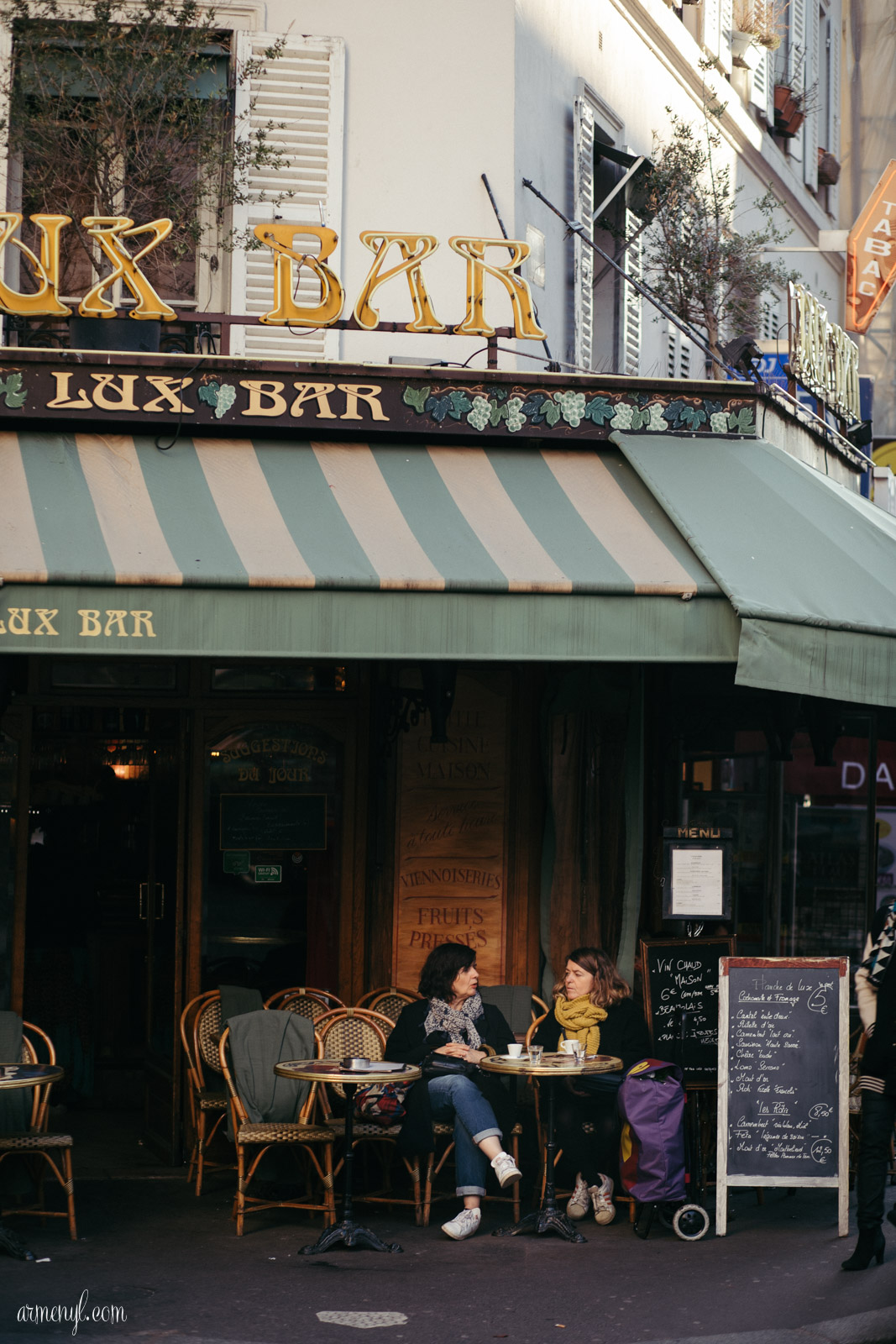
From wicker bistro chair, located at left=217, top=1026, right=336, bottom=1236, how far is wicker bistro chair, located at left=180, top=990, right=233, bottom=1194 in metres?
0.44

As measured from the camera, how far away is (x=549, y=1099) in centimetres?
701

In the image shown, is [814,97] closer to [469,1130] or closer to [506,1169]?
[469,1130]

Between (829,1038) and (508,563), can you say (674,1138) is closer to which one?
(829,1038)

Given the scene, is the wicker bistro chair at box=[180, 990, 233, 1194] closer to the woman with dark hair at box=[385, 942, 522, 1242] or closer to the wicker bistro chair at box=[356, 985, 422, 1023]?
the wicker bistro chair at box=[356, 985, 422, 1023]

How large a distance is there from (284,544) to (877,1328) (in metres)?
3.88

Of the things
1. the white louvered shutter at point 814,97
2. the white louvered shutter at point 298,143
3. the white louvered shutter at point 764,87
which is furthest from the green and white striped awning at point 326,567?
the white louvered shutter at point 814,97

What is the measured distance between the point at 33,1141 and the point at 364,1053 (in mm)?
1695

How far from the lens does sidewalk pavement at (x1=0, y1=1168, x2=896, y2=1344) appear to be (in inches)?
220

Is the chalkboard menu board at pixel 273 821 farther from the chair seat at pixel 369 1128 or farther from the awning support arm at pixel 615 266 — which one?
the awning support arm at pixel 615 266

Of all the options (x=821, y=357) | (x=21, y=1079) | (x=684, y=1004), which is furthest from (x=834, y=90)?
(x=21, y=1079)

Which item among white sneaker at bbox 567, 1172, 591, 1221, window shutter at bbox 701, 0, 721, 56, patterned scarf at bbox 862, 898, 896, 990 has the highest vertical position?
window shutter at bbox 701, 0, 721, 56

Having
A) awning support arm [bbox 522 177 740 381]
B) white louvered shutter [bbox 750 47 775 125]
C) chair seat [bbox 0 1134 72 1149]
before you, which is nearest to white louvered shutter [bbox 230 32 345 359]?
awning support arm [bbox 522 177 740 381]

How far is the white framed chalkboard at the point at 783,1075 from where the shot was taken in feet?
22.7

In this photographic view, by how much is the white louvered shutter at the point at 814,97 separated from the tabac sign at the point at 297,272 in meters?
8.10
